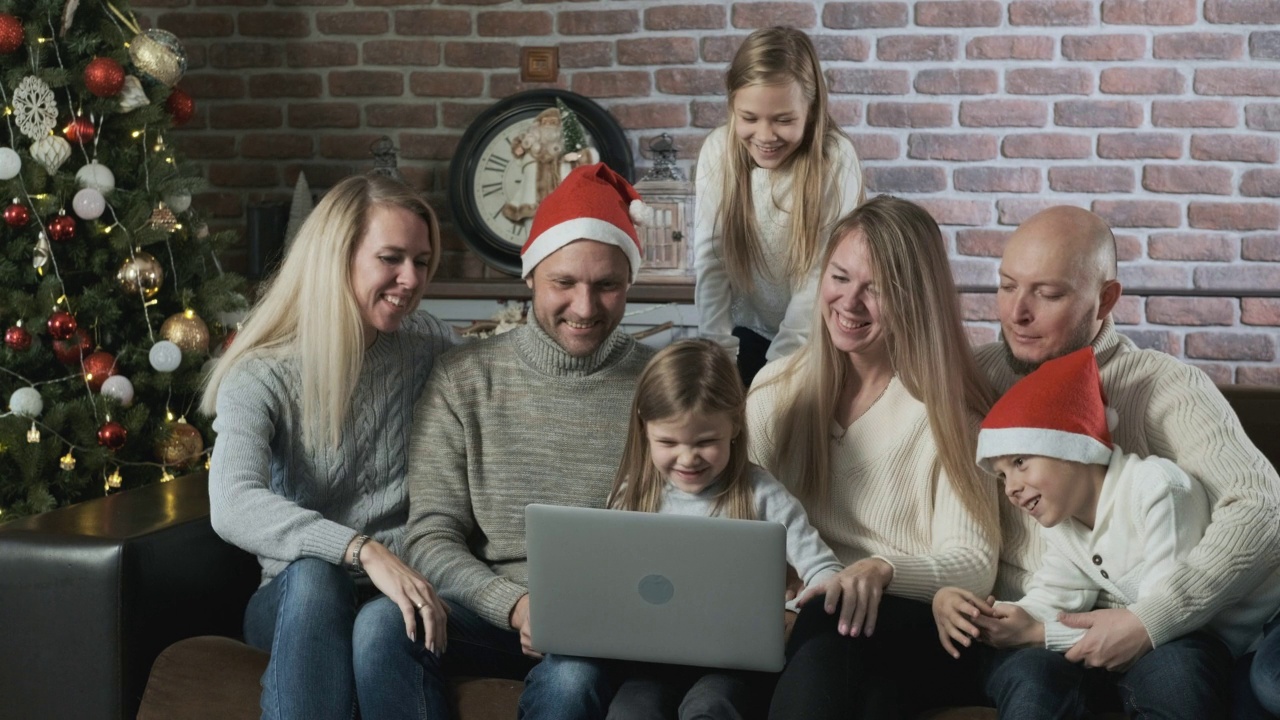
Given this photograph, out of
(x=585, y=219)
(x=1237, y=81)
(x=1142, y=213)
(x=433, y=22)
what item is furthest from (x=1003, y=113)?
(x=585, y=219)

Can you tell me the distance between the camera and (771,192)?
274cm

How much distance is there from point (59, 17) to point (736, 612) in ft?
7.33

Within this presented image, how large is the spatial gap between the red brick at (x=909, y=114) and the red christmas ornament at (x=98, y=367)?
7.06ft

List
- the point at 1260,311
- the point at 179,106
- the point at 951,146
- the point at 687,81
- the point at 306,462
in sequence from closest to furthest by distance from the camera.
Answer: the point at 306,462
the point at 179,106
the point at 1260,311
the point at 951,146
the point at 687,81

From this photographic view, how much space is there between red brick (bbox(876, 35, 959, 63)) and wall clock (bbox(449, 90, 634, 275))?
0.79m

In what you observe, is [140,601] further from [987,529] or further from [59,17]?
[59,17]

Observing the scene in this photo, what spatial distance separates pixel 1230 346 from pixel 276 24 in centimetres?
300

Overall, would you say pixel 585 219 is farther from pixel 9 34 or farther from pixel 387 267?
pixel 9 34

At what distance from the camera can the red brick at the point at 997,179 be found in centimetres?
A: 371

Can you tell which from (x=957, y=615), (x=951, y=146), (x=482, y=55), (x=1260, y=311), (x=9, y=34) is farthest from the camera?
(x=482, y=55)

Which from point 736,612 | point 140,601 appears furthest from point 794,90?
point 140,601

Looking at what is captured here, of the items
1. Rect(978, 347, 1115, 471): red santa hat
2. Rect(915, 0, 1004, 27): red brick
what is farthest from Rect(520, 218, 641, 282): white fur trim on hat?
Rect(915, 0, 1004, 27): red brick

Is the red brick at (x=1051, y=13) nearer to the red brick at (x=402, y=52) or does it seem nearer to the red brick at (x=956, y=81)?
the red brick at (x=956, y=81)

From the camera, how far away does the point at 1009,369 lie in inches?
85.3
